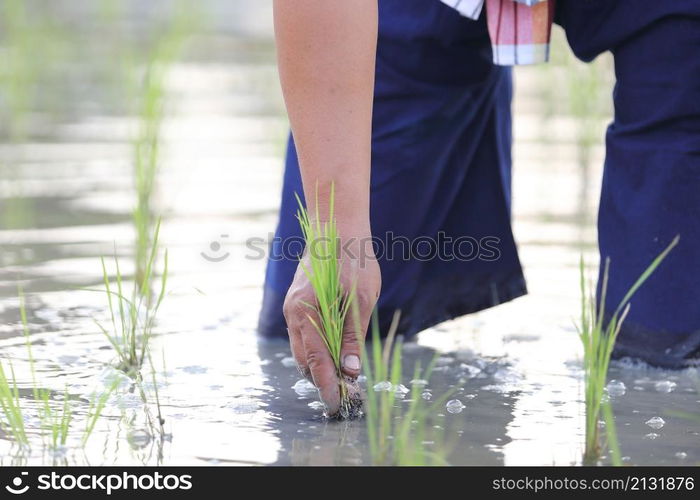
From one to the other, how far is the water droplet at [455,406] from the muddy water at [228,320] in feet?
0.05

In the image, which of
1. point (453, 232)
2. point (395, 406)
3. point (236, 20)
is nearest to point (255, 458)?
point (395, 406)

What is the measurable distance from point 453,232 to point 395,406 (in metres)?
0.67

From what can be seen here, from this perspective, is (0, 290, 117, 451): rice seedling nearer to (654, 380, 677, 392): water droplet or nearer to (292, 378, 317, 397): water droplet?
(292, 378, 317, 397): water droplet

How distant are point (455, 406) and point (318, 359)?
325mm

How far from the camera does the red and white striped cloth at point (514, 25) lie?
2500mm

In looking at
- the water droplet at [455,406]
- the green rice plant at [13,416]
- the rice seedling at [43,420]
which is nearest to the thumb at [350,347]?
the water droplet at [455,406]

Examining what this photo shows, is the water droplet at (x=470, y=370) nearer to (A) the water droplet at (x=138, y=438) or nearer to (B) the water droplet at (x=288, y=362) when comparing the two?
(B) the water droplet at (x=288, y=362)

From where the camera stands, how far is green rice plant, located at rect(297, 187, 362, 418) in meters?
1.96

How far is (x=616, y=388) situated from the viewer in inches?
94.0

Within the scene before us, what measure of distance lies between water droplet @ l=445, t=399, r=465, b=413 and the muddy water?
0.5 inches

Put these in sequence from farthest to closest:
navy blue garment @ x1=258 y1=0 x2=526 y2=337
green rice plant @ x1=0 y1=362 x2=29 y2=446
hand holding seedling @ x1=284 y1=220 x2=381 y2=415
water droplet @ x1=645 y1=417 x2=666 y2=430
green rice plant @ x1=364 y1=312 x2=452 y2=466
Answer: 1. navy blue garment @ x1=258 y1=0 x2=526 y2=337
2. water droplet @ x1=645 y1=417 x2=666 y2=430
3. hand holding seedling @ x1=284 y1=220 x2=381 y2=415
4. green rice plant @ x1=0 y1=362 x2=29 y2=446
5. green rice plant @ x1=364 y1=312 x2=452 y2=466

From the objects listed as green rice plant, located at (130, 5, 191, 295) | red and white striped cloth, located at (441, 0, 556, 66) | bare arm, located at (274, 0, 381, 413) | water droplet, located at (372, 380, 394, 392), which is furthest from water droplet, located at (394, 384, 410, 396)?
red and white striped cloth, located at (441, 0, 556, 66)

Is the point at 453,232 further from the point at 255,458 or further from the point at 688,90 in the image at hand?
the point at 255,458

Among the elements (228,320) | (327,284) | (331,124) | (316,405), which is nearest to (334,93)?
(331,124)
